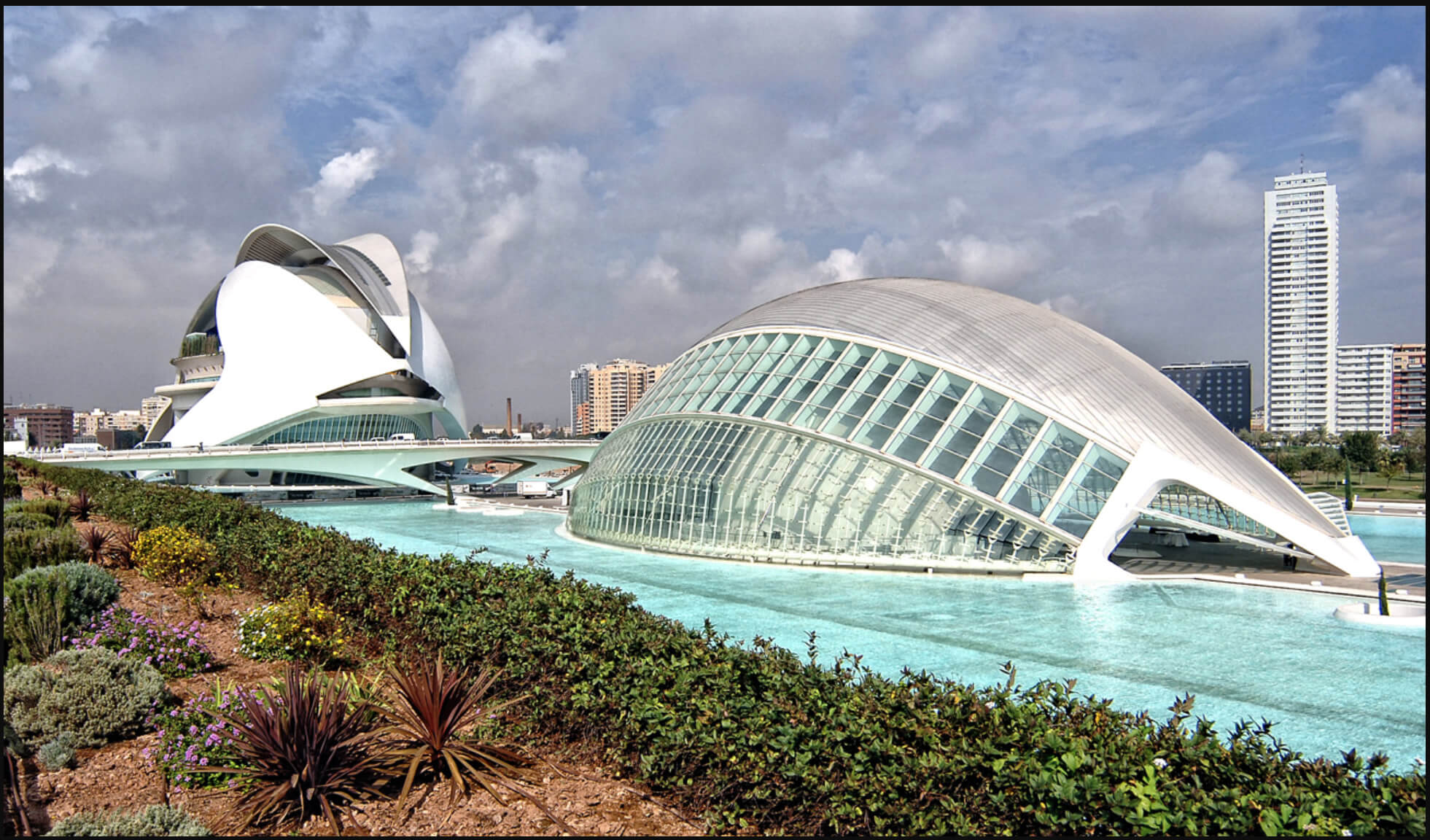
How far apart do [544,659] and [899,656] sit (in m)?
6.16

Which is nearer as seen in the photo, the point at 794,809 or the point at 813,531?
A: the point at 794,809

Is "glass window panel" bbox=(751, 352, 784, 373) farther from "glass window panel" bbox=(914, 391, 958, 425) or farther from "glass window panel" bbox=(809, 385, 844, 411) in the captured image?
"glass window panel" bbox=(914, 391, 958, 425)

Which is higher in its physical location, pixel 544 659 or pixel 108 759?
pixel 544 659

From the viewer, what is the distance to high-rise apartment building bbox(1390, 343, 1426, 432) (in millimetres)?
140625

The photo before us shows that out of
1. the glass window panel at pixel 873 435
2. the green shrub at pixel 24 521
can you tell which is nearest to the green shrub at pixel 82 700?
the green shrub at pixel 24 521

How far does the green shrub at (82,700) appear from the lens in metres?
7.28

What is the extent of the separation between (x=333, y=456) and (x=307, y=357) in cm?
1038

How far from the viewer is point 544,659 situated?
289 inches

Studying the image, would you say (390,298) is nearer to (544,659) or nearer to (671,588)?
(671,588)

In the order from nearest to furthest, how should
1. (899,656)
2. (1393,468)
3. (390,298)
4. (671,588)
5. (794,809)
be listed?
(794,809), (899,656), (671,588), (1393,468), (390,298)

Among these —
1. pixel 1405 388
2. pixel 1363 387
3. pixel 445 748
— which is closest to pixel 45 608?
pixel 445 748

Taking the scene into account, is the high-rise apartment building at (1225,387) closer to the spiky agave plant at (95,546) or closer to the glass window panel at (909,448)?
the glass window panel at (909,448)

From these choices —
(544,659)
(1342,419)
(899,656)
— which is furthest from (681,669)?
(1342,419)

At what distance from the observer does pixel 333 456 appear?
53281mm
